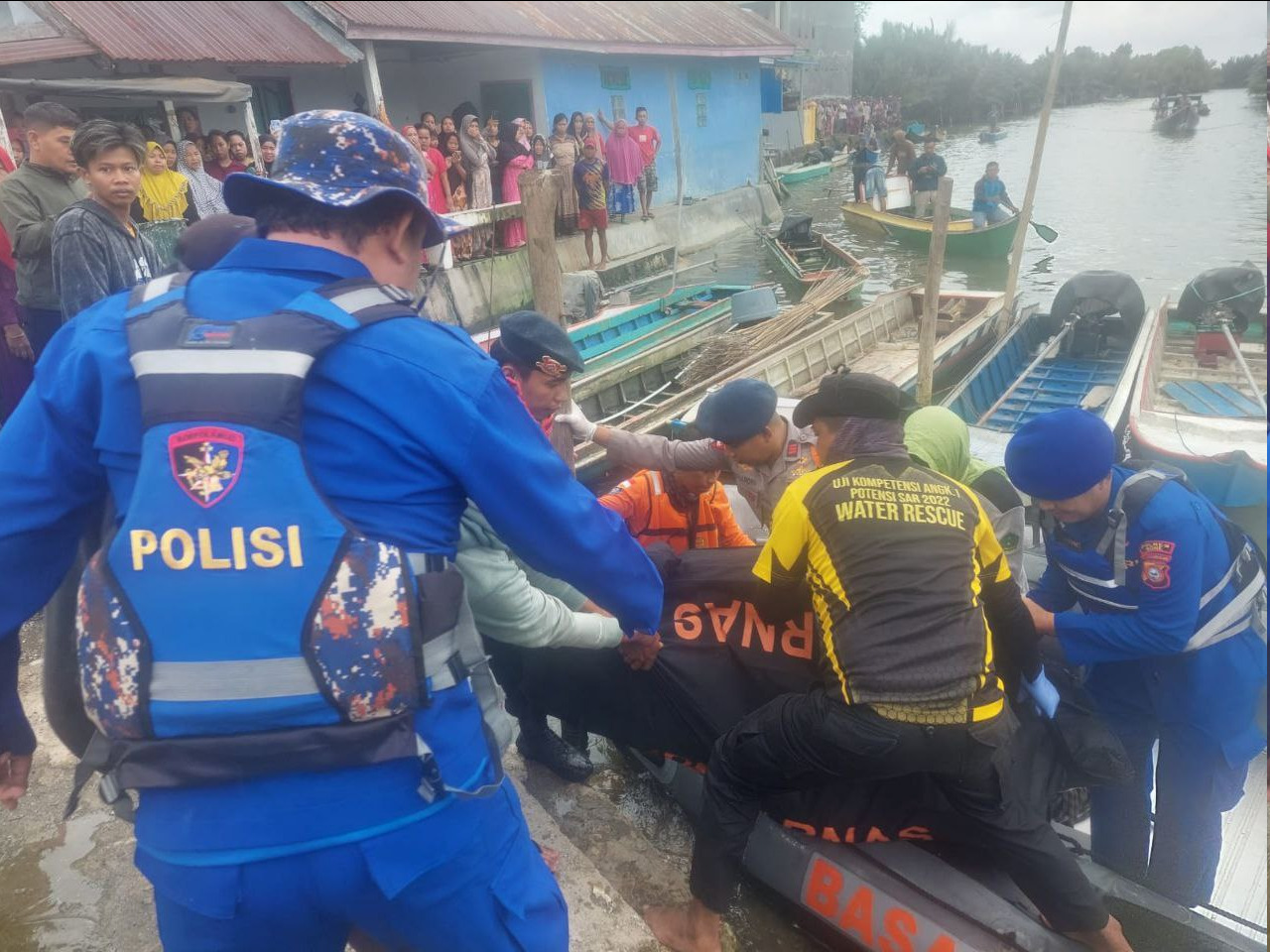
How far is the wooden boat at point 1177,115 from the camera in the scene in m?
45.4

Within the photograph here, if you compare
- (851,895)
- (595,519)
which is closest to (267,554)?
(595,519)

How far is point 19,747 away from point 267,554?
41.0 inches

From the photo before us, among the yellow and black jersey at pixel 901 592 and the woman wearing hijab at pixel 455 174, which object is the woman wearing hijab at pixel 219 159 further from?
the yellow and black jersey at pixel 901 592

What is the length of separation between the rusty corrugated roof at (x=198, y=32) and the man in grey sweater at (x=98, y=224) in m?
8.64

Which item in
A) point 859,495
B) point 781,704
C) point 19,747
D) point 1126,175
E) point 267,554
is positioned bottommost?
point 1126,175

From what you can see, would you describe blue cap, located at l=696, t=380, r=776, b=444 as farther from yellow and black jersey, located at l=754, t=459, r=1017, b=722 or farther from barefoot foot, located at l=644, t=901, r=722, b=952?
barefoot foot, located at l=644, t=901, r=722, b=952

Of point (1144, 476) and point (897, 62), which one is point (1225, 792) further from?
point (897, 62)

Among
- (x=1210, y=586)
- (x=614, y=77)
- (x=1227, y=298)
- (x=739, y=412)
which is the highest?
(x=614, y=77)

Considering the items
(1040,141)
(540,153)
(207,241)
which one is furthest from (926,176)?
(207,241)

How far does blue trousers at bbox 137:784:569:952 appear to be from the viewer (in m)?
1.25

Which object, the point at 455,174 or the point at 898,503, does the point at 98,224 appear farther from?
the point at 455,174

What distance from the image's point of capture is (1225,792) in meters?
2.82

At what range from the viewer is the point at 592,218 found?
1586 cm

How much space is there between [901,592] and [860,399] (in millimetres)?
605
